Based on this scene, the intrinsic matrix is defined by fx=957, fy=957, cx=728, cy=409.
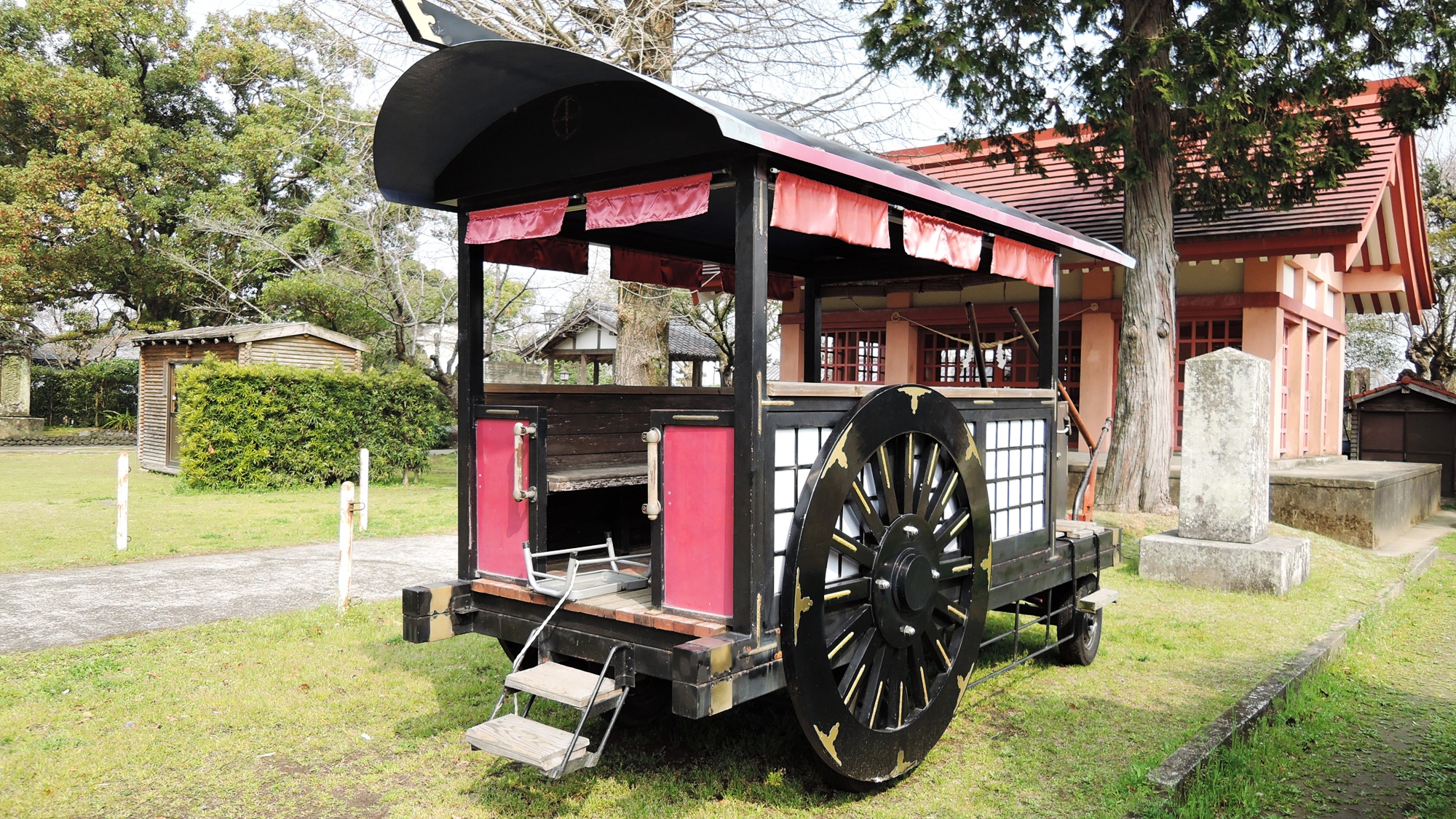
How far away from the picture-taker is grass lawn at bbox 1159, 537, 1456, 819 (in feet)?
13.7

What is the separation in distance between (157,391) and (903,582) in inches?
736

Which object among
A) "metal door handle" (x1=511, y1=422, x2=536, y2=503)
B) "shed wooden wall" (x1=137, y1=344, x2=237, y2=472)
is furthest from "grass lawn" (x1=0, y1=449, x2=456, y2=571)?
"metal door handle" (x1=511, y1=422, x2=536, y2=503)

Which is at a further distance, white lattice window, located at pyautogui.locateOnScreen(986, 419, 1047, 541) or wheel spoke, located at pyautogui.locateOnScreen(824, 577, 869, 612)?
white lattice window, located at pyautogui.locateOnScreen(986, 419, 1047, 541)

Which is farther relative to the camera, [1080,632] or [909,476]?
[1080,632]

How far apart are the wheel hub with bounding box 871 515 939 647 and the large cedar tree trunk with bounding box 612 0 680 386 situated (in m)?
8.41

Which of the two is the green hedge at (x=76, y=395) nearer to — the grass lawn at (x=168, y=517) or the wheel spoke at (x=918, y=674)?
A: the grass lawn at (x=168, y=517)

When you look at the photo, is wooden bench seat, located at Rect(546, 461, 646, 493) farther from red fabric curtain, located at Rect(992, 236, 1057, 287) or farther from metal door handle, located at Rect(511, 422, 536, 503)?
red fabric curtain, located at Rect(992, 236, 1057, 287)

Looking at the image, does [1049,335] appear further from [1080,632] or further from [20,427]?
[20,427]

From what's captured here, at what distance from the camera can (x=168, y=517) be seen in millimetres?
11727

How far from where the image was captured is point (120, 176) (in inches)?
969

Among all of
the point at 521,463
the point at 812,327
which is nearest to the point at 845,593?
the point at 521,463

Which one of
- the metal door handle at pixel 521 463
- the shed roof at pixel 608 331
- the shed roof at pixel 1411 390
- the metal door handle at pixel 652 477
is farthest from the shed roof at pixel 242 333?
the shed roof at pixel 1411 390

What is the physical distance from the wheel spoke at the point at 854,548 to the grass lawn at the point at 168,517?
7972 mm

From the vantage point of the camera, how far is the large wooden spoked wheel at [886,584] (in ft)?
11.7
